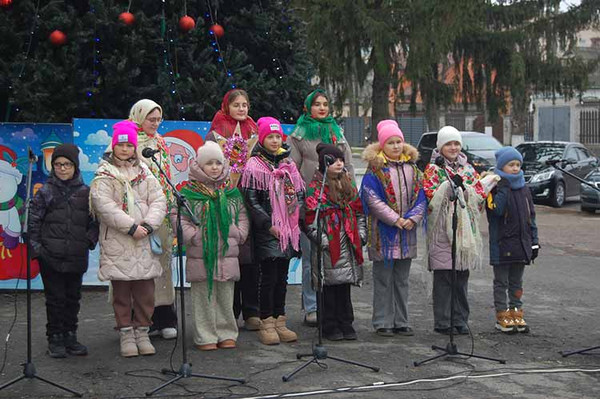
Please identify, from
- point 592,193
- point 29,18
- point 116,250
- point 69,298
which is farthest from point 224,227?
point 592,193

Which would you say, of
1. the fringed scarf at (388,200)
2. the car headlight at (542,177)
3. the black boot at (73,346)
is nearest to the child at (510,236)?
the fringed scarf at (388,200)

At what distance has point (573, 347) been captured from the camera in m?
7.91

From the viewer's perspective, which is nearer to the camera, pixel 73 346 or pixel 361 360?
pixel 361 360

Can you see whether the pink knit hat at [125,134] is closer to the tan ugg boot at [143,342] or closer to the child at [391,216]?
the tan ugg boot at [143,342]

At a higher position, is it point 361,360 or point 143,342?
point 143,342

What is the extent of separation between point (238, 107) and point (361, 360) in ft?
8.37

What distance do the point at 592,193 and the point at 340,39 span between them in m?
7.25

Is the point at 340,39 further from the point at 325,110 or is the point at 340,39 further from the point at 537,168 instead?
the point at 325,110

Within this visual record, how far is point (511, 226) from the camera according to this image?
830 cm

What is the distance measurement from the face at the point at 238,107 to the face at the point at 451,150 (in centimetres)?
184

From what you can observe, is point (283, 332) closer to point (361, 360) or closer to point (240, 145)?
point (361, 360)

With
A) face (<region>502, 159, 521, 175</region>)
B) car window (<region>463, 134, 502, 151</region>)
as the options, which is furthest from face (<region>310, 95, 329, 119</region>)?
car window (<region>463, 134, 502, 151</region>)

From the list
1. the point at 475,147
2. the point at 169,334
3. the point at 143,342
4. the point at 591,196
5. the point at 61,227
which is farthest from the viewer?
the point at 475,147

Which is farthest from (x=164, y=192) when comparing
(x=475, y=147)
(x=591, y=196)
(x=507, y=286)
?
(x=475, y=147)
